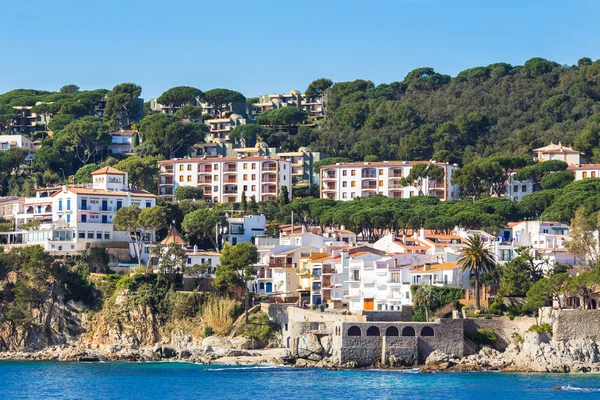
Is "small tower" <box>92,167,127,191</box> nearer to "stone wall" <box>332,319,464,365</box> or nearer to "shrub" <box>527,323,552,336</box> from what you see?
"stone wall" <box>332,319,464,365</box>

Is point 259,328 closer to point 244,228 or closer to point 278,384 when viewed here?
point 278,384

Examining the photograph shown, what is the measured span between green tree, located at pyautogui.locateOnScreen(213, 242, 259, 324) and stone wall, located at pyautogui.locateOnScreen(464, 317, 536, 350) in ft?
49.2

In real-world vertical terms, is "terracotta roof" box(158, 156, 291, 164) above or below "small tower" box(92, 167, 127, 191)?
above

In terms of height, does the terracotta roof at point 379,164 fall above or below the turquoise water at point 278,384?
above

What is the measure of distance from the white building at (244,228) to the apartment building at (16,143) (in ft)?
115

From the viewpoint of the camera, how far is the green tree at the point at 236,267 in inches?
3115

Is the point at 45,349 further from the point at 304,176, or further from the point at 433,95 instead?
the point at 433,95

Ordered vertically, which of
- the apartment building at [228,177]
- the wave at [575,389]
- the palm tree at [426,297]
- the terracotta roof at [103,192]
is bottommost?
the wave at [575,389]

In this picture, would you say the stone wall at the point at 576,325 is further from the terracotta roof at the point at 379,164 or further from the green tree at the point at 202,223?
the terracotta roof at the point at 379,164

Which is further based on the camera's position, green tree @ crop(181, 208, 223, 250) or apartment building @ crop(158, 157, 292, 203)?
apartment building @ crop(158, 157, 292, 203)

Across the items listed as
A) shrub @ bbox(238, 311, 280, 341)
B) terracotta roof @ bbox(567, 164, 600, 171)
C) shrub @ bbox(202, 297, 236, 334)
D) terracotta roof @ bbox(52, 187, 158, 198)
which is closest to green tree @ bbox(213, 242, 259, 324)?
shrub @ bbox(202, 297, 236, 334)

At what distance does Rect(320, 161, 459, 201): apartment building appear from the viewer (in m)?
112

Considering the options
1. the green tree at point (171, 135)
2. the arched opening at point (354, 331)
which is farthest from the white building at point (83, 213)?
the green tree at point (171, 135)

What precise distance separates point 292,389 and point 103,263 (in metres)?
27.5
